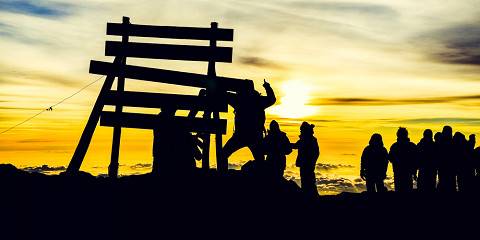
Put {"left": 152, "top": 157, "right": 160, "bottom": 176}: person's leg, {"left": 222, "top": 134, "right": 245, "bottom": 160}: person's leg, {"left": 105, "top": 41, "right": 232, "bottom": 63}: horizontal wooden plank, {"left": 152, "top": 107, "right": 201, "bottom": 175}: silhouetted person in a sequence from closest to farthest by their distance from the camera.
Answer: {"left": 152, "top": 107, "right": 201, "bottom": 175}: silhouetted person → {"left": 152, "top": 157, "right": 160, "bottom": 176}: person's leg → {"left": 222, "top": 134, "right": 245, "bottom": 160}: person's leg → {"left": 105, "top": 41, "right": 232, "bottom": 63}: horizontal wooden plank

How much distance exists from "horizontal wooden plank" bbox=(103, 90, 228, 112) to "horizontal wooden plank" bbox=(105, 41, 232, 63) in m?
1.03

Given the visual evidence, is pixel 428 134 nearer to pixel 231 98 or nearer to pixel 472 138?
pixel 472 138

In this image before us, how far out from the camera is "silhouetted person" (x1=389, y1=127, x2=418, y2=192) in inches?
601

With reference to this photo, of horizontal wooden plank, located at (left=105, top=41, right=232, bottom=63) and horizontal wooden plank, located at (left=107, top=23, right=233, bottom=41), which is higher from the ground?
horizontal wooden plank, located at (left=107, top=23, right=233, bottom=41)

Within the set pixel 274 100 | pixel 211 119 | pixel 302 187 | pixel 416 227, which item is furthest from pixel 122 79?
pixel 416 227

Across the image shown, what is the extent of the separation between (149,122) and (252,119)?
9.18ft

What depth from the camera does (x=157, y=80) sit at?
14.9 metres

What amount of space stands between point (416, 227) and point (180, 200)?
214 inches

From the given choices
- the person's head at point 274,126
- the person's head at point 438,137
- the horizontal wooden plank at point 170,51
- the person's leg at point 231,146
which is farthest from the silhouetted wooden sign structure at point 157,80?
the person's head at point 438,137

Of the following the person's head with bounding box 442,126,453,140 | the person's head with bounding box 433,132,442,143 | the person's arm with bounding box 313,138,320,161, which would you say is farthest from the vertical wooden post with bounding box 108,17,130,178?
the person's head with bounding box 442,126,453,140

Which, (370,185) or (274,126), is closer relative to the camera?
(274,126)

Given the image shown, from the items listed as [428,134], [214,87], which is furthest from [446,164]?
[214,87]

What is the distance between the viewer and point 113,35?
14.9 m

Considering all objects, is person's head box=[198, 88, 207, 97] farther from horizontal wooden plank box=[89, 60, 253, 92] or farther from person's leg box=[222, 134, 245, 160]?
person's leg box=[222, 134, 245, 160]
